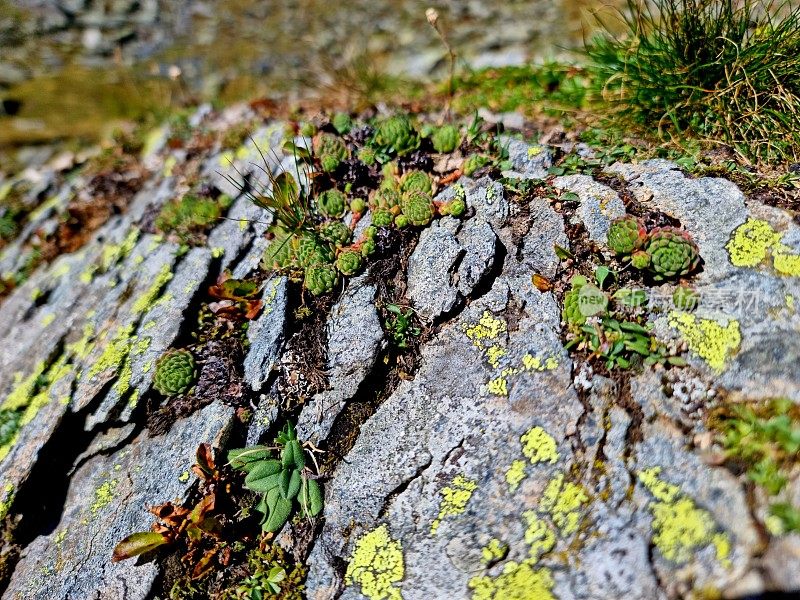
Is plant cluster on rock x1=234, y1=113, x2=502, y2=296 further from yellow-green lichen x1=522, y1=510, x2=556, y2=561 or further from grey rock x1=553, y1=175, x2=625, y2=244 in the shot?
yellow-green lichen x1=522, y1=510, x2=556, y2=561

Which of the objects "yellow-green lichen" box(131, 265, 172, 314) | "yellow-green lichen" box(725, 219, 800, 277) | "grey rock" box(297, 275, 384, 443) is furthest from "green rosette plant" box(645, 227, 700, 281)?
"yellow-green lichen" box(131, 265, 172, 314)

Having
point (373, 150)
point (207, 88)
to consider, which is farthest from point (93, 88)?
point (373, 150)

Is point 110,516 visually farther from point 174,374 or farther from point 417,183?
point 417,183

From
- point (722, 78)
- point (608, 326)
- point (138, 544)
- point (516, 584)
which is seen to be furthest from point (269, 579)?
point (722, 78)

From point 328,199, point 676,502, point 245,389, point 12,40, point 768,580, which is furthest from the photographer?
point 12,40

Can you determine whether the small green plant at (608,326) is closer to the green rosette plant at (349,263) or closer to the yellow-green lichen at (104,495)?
the green rosette plant at (349,263)

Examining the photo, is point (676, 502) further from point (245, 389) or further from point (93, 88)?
point (93, 88)

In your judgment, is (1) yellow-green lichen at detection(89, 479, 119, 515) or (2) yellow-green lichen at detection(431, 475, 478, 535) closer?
(2) yellow-green lichen at detection(431, 475, 478, 535)

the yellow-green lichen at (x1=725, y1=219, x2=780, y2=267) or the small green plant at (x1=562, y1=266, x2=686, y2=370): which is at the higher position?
the yellow-green lichen at (x1=725, y1=219, x2=780, y2=267)
